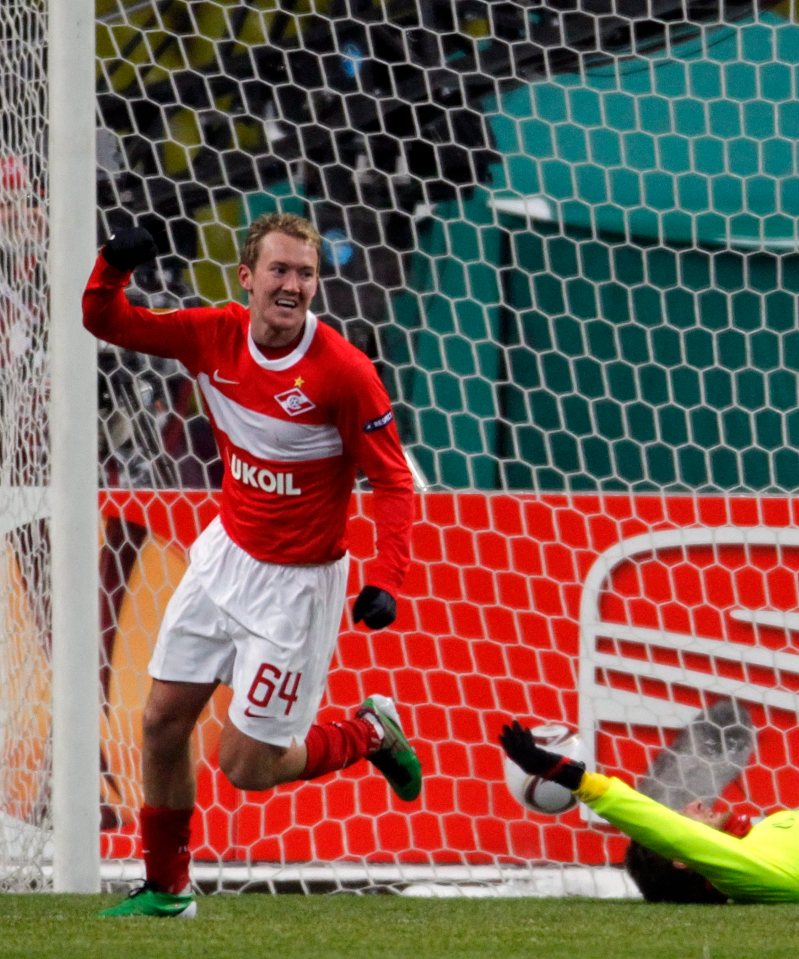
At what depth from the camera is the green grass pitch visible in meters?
3.05

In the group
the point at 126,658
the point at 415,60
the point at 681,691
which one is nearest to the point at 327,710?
the point at 126,658

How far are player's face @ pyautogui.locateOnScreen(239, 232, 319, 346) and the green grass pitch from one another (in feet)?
4.01

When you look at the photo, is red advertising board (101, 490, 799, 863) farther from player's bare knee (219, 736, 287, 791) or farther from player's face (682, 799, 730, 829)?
player's bare knee (219, 736, 287, 791)

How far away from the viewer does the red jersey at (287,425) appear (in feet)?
11.6

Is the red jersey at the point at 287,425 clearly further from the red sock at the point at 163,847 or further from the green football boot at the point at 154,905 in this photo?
the green football boot at the point at 154,905

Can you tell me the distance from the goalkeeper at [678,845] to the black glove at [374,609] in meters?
0.58

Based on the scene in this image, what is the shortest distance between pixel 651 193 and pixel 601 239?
0.61 ft

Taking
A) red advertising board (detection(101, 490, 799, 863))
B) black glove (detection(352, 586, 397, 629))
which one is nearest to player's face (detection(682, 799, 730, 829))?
red advertising board (detection(101, 490, 799, 863))

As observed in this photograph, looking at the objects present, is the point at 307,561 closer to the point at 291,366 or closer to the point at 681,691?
the point at 291,366

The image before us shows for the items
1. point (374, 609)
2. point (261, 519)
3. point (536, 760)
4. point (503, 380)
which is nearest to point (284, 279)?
point (261, 519)

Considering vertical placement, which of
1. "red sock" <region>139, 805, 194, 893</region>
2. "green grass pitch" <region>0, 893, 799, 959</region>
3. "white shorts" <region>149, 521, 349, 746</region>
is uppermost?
"white shorts" <region>149, 521, 349, 746</region>

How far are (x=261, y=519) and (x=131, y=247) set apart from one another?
640 mm

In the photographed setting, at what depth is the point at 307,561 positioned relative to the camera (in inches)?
144

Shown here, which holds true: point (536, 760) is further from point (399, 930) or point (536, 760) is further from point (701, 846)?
point (399, 930)
